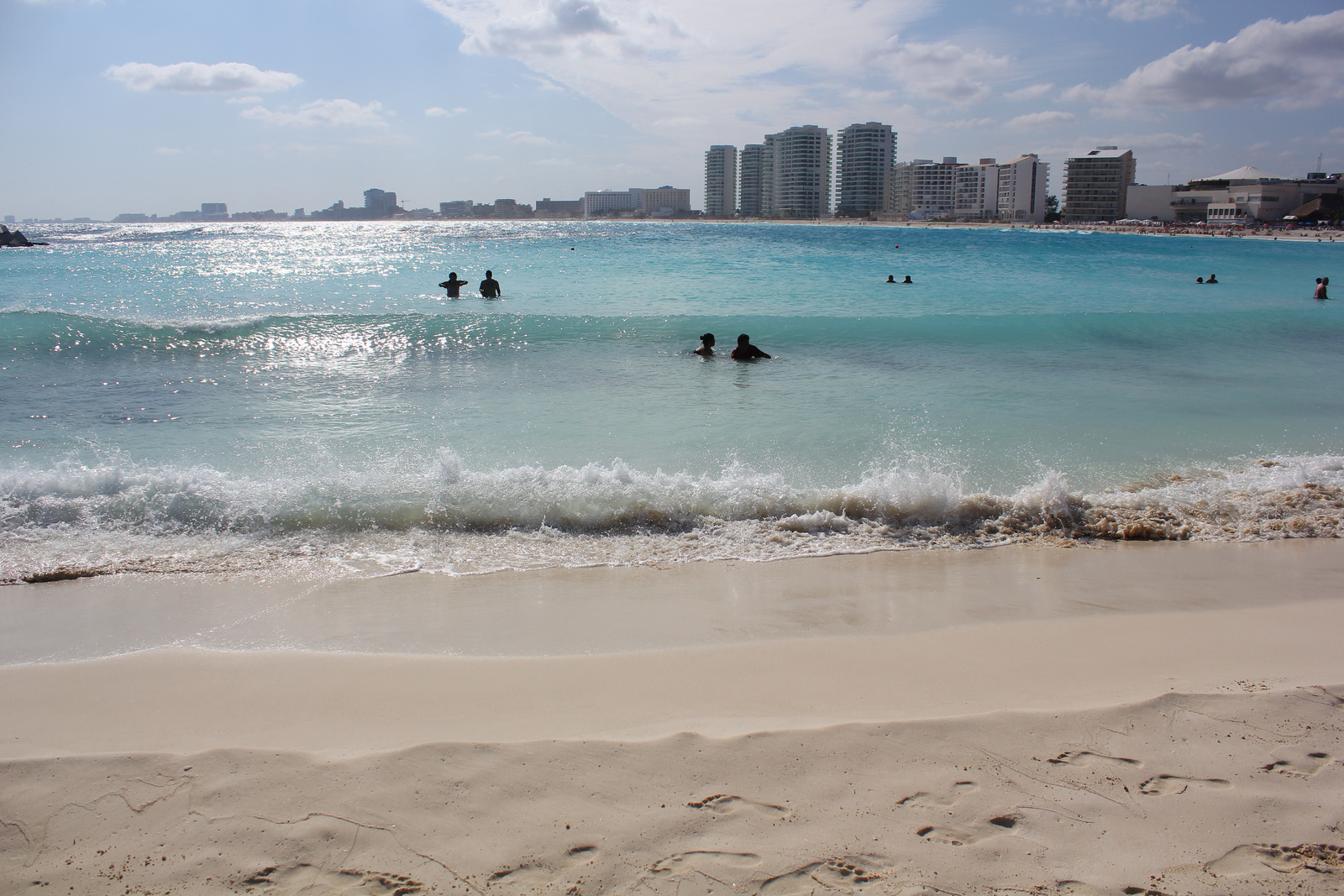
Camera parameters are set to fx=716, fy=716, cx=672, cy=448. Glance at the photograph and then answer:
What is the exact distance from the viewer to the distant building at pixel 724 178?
185 meters

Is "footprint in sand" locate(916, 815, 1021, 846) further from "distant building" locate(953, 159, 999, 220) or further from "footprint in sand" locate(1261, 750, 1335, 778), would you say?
"distant building" locate(953, 159, 999, 220)

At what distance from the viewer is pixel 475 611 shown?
13.4 ft

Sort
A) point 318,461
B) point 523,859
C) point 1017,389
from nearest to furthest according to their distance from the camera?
point 523,859
point 318,461
point 1017,389

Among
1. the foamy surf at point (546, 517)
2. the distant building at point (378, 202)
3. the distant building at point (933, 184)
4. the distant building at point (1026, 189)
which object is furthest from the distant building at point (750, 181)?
the foamy surf at point (546, 517)

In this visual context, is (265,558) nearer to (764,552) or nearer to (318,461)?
(318,461)

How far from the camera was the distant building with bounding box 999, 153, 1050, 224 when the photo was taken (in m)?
125

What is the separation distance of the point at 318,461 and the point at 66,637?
9.86 ft

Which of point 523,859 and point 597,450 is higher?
point 597,450

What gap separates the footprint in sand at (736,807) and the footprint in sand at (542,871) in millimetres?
399

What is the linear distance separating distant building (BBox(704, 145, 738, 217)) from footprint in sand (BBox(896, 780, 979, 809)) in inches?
7512

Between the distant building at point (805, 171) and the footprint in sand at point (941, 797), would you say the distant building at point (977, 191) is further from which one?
the footprint in sand at point (941, 797)

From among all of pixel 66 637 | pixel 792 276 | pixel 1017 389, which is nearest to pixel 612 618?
pixel 66 637

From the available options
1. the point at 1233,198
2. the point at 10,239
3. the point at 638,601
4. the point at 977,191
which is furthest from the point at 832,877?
the point at 977,191

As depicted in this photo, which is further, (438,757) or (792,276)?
(792,276)
